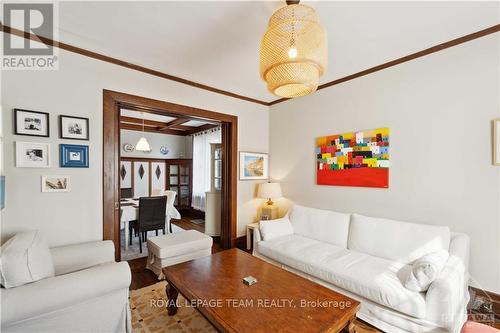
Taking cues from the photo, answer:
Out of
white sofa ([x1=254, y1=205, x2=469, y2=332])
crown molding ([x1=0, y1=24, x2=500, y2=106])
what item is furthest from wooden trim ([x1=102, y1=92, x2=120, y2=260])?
white sofa ([x1=254, y1=205, x2=469, y2=332])

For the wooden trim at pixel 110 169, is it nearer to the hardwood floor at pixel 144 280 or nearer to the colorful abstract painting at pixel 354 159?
the hardwood floor at pixel 144 280

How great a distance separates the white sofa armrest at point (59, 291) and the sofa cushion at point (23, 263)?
5cm

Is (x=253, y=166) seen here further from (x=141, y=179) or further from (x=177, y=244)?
(x=141, y=179)

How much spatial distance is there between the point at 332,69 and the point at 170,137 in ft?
17.0

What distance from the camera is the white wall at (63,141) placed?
209 centimetres

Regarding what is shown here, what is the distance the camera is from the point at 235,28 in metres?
2.05

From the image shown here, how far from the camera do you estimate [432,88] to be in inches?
92.6

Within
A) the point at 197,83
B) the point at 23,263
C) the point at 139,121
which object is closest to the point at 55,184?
the point at 23,263

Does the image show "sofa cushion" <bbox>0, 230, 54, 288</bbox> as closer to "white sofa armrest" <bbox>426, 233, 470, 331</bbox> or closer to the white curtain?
"white sofa armrest" <bbox>426, 233, 470, 331</bbox>

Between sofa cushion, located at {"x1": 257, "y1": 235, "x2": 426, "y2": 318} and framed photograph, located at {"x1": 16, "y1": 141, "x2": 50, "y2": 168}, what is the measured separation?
245 cm

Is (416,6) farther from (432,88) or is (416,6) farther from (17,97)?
(17,97)

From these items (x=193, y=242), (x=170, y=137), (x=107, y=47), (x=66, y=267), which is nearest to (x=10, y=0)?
(x=107, y=47)

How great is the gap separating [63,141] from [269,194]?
106 inches

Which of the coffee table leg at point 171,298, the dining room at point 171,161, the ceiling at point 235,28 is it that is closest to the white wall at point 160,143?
the dining room at point 171,161
